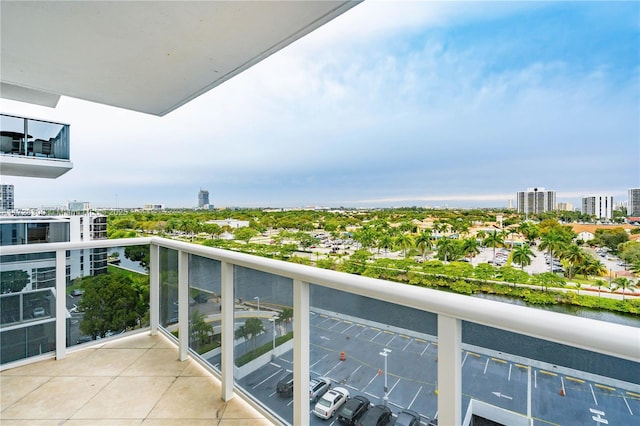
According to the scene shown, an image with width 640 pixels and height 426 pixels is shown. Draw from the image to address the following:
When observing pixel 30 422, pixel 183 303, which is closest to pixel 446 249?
pixel 183 303

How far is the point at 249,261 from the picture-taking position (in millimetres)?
1556

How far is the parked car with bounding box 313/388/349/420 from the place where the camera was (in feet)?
3.88

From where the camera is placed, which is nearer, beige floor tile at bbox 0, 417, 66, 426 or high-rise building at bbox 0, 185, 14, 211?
beige floor tile at bbox 0, 417, 66, 426

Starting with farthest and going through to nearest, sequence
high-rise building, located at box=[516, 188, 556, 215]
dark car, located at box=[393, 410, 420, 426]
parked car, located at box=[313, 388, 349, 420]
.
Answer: high-rise building, located at box=[516, 188, 556, 215] < parked car, located at box=[313, 388, 349, 420] < dark car, located at box=[393, 410, 420, 426]

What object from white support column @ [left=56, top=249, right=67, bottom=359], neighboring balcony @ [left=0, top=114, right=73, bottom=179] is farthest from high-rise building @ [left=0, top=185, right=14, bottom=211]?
white support column @ [left=56, top=249, right=67, bottom=359]

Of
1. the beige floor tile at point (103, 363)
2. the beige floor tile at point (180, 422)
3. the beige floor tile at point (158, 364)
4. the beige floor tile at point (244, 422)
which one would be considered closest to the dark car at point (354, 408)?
the beige floor tile at point (244, 422)

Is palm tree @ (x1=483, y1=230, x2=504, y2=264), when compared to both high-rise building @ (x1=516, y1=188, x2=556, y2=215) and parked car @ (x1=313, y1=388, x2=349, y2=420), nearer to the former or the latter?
high-rise building @ (x1=516, y1=188, x2=556, y2=215)

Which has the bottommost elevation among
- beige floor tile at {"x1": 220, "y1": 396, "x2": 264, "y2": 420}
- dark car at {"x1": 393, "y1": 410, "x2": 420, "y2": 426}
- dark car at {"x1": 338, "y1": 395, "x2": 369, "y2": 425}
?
beige floor tile at {"x1": 220, "y1": 396, "x2": 264, "y2": 420}

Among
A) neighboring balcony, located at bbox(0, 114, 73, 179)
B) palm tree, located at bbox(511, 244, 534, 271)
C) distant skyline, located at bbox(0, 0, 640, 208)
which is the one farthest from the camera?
palm tree, located at bbox(511, 244, 534, 271)

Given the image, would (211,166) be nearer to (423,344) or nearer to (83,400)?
(83,400)

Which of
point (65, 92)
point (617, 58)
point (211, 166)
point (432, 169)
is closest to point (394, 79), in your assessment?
point (432, 169)

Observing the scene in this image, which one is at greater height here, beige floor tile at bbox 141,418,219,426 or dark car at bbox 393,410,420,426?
dark car at bbox 393,410,420,426

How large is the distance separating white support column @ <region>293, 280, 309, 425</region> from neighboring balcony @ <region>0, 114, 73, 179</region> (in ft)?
18.7

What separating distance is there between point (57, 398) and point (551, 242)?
6180 mm
